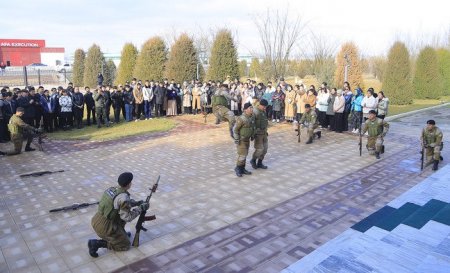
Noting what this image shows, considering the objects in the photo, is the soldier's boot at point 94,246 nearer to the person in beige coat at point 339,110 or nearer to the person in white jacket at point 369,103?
the person in white jacket at point 369,103

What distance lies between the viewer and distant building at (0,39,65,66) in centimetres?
4450

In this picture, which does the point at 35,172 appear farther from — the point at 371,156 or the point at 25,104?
the point at 371,156

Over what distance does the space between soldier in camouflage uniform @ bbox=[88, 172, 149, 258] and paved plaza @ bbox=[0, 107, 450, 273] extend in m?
0.19

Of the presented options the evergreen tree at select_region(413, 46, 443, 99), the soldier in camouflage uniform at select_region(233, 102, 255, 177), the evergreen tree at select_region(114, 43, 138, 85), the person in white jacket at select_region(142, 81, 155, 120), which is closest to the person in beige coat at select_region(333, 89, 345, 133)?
the soldier in camouflage uniform at select_region(233, 102, 255, 177)

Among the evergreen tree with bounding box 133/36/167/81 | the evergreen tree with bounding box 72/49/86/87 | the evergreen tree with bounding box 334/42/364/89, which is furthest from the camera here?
the evergreen tree with bounding box 72/49/86/87

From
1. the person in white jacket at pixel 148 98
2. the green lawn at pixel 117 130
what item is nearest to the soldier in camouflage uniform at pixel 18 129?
the green lawn at pixel 117 130

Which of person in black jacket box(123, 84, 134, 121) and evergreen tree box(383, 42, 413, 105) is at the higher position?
evergreen tree box(383, 42, 413, 105)

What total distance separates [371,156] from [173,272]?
23.8ft

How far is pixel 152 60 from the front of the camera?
2167cm

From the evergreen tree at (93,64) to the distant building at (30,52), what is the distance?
70.4 ft

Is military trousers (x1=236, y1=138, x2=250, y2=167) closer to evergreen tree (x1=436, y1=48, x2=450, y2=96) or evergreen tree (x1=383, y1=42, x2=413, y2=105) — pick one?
evergreen tree (x1=383, y1=42, x2=413, y2=105)

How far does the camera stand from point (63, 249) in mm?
5352

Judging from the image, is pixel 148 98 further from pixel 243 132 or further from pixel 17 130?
pixel 243 132

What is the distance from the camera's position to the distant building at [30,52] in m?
44.5
